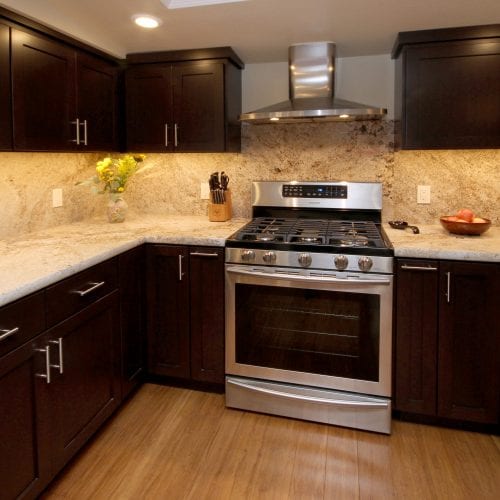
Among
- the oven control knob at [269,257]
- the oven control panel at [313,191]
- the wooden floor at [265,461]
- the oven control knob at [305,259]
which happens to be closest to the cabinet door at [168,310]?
the wooden floor at [265,461]

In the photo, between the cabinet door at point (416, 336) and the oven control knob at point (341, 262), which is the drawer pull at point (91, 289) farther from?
the cabinet door at point (416, 336)

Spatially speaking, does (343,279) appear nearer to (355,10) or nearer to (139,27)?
(355,10)

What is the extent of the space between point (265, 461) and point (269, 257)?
953 mm

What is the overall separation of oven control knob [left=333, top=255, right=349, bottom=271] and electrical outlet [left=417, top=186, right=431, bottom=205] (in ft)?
3.16

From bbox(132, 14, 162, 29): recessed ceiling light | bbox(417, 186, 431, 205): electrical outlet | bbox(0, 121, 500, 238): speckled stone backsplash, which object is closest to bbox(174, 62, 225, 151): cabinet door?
bbox(0, 121, 500, 238): speckled stone backsplash

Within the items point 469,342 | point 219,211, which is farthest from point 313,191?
point 469,342

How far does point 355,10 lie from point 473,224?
1217 mm

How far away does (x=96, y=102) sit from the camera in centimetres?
256

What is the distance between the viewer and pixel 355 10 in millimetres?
2068

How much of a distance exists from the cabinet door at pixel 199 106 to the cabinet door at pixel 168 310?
76 cm

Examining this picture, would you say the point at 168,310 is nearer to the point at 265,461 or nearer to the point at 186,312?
the point at 186,312

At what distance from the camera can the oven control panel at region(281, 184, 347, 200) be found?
2773mm

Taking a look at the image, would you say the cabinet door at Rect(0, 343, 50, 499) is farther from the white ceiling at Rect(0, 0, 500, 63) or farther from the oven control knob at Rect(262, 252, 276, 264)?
the white ceiling at Rect(0, 0, 500, 63)

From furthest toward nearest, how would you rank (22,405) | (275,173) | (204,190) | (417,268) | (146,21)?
(204,190)
(275,173)
(146,21)
(417,268)
(22,405)
